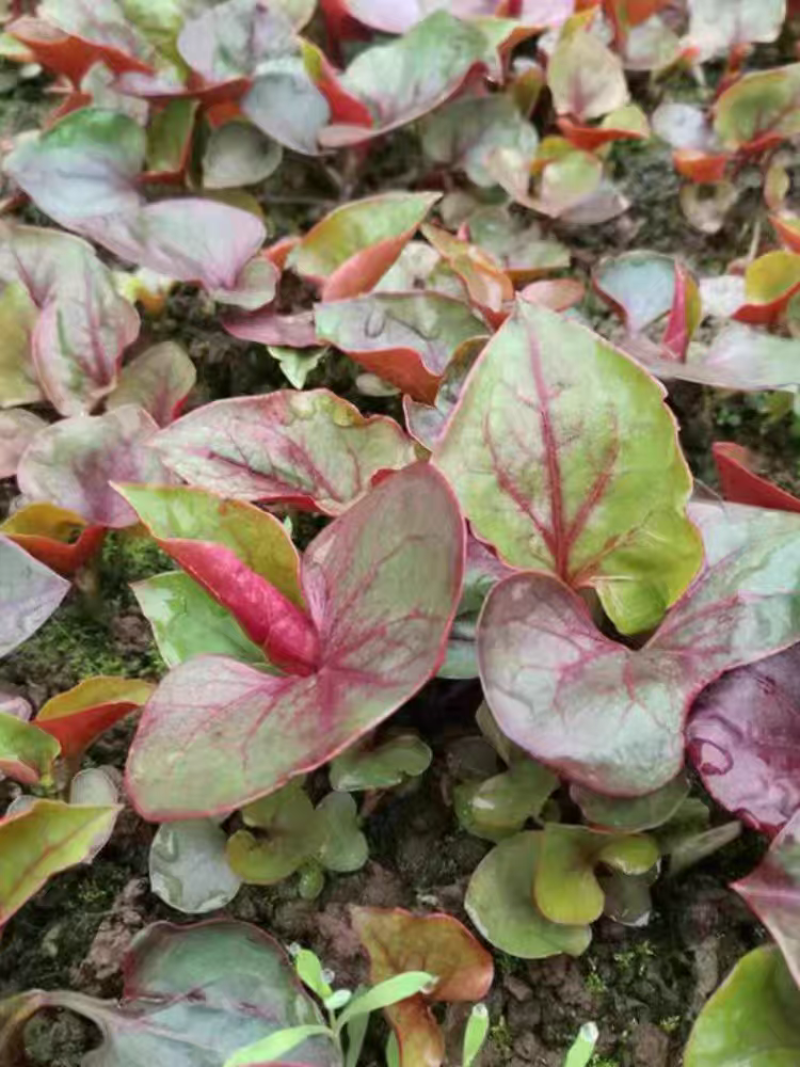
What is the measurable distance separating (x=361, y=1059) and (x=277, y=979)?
0.09 meters

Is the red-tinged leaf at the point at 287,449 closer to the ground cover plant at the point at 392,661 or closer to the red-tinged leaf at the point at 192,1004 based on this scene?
the ground cover plant at the point at 392,661

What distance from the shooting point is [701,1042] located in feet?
2.53

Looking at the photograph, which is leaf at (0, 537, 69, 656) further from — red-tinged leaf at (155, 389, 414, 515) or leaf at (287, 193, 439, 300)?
leaf at (287, 193, 439, 300)

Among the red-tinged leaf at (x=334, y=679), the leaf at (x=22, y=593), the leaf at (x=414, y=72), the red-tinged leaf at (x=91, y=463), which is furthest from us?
the leaf at (x=414, y=72)

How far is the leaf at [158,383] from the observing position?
122cm

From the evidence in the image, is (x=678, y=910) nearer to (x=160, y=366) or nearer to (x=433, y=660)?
(x=433, y=660)

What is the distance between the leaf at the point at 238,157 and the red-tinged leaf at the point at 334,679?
0.78 metres

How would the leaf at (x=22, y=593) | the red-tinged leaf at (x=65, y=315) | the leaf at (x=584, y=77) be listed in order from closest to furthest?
the leaf at (x=22, y=593) < the red-tinged leaf at (x=65, y=315) < the leaf at (x=584, y=77)

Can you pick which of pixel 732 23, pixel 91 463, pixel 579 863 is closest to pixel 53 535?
pixel 91 463

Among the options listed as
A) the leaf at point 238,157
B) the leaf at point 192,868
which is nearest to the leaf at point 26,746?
the leaf at point 192,868

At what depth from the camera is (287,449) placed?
3.42 feet

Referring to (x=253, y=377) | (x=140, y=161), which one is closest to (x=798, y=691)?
(x=253, y=377)

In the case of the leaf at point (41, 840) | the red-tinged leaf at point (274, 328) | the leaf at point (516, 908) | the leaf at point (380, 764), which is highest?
the red-tinged leaf at point (274, 328)

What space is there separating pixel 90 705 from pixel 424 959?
323 mm
